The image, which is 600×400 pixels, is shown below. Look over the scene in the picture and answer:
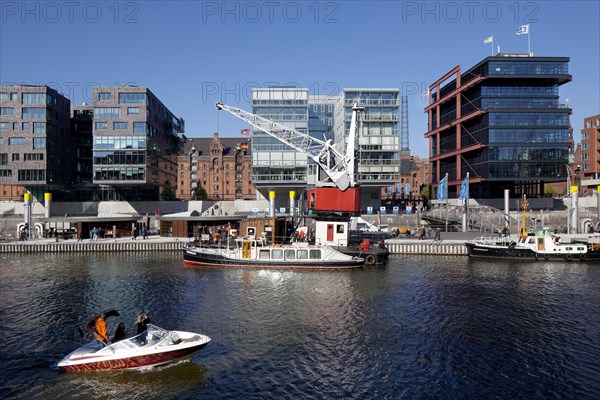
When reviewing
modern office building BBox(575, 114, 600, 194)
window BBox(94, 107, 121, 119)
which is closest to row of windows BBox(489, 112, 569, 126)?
modern office building BBox(575, 114, 600, 194)

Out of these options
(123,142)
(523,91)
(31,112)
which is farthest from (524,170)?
(31,112)

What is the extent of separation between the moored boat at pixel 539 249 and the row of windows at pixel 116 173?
71162mm

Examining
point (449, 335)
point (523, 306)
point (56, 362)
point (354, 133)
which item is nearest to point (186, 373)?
point (56, 362)

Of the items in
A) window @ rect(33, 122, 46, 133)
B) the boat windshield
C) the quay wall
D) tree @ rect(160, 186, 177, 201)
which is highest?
window @ rect(33, 122, 46, 133)

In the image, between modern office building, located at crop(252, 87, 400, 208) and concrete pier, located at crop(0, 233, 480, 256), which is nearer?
concrete pier, located at crop(0, 233, 480, 256)

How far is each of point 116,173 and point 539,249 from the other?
81.2 metres

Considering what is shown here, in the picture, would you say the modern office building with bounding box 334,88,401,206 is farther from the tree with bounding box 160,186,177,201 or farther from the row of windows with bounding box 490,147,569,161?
the tree with bounding box 160,186,177,201

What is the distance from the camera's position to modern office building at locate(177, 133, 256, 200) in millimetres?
158625

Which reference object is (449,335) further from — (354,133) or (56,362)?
(354,133)

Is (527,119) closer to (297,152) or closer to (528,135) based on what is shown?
(528,135)

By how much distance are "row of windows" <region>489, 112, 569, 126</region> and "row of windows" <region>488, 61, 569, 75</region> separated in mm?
8758

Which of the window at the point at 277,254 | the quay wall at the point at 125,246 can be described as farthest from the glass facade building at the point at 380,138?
the window at the point at 277,254

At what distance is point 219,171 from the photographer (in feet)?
522

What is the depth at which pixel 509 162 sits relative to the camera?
9562 centimetres
